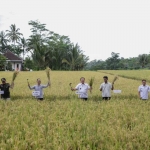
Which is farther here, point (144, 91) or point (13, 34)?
point (13, 34)

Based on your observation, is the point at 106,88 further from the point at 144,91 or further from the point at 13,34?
the point at 13,34

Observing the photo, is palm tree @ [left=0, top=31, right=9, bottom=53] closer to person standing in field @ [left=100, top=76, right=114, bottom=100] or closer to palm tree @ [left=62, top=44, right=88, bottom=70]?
palm tree @ [left=62, top=44, right=88, bottom=70]

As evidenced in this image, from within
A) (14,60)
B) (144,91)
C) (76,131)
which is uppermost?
(14,60)

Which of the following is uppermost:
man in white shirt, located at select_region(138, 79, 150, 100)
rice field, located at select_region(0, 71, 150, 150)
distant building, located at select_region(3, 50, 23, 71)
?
distant building, located at select_region(3, 50, 23, 71)

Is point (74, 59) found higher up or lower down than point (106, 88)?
higher up

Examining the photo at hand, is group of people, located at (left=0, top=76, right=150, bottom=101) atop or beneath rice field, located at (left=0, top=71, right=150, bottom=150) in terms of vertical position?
atop

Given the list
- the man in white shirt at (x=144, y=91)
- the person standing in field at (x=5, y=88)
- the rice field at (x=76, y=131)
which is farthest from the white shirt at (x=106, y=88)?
the person standing in field at (x=5, y=88)

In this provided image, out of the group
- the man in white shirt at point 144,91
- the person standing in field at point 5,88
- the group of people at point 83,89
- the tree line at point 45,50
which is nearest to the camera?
the person standing in field at point 5,88

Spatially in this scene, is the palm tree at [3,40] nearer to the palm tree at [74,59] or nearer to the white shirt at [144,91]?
the palm tree at [74,59]

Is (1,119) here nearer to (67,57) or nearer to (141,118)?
(141,118)

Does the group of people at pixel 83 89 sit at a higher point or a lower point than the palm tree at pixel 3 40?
lower

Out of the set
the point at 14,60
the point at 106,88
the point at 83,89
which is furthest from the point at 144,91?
the point at 14,60

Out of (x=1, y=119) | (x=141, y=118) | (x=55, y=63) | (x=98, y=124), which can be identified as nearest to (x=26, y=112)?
(x=1, y=119)

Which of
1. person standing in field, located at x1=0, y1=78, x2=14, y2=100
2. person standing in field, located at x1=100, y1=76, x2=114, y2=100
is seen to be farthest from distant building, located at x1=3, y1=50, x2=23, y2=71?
person standing in field, located at x1=100, y1=76, x2=114, y2=100
